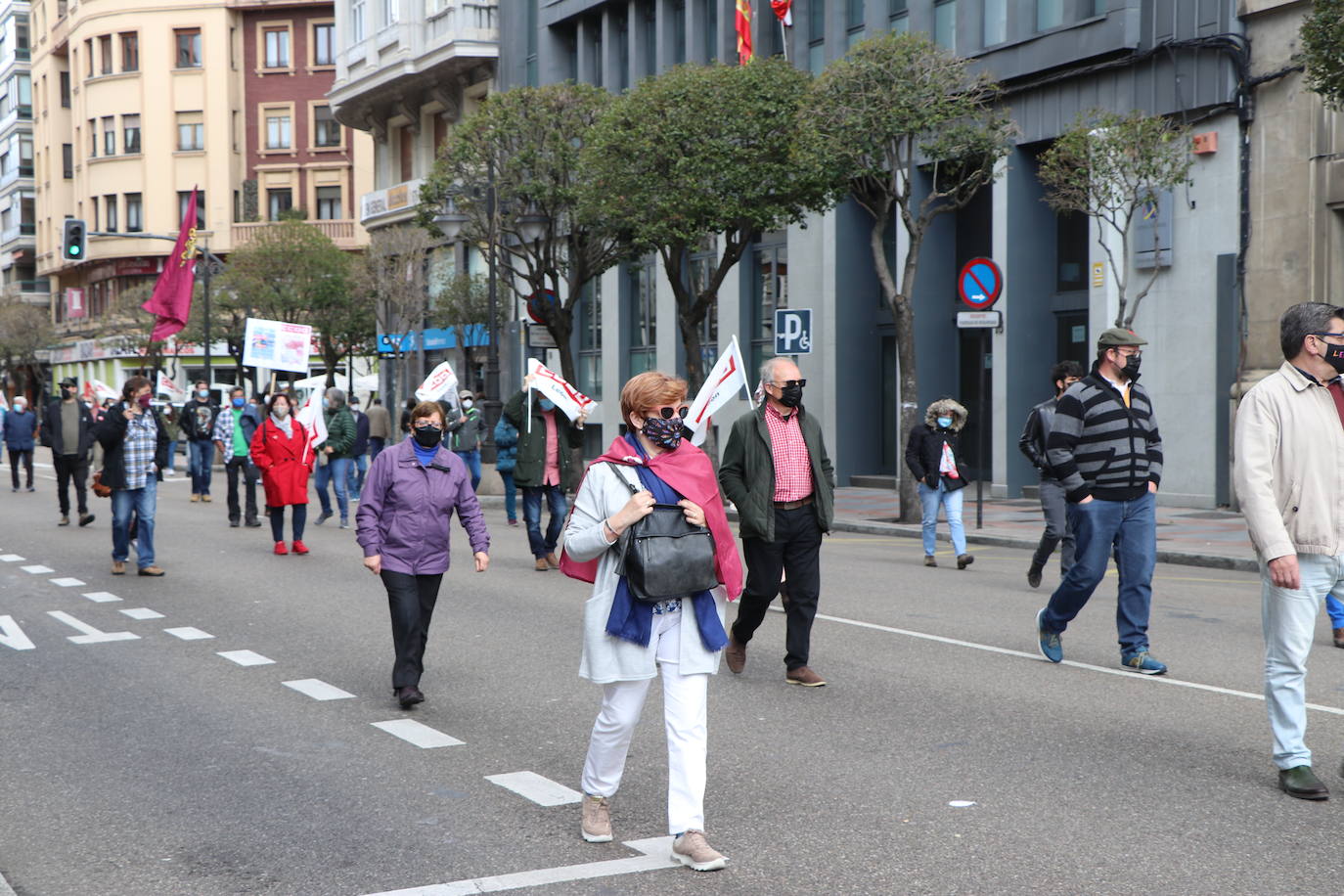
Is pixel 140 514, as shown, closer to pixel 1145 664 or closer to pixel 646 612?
pixel 1145 664

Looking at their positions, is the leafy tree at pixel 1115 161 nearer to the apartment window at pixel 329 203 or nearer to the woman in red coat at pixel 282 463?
the woman in red coat at pixel 282 463

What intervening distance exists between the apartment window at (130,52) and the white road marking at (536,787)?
64794 millimetres

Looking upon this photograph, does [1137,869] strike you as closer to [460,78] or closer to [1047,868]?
[1047,868]

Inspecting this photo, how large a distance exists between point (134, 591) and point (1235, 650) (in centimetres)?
857

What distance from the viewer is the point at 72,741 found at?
22.7ft

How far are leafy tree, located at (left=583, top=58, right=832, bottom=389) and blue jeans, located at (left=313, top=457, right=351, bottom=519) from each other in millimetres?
6059

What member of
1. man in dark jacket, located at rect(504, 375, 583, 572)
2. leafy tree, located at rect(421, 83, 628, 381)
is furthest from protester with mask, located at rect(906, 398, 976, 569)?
leafy tree, located at rect(421, 83, 628, 381)

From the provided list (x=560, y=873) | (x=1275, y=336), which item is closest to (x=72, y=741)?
(x=560, y=873)

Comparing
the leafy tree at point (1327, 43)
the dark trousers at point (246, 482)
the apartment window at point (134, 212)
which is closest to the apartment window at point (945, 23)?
the leafy tree at point (1327, 43)

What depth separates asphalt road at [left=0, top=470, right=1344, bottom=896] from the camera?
16.0ft

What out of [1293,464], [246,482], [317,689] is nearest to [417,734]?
[317,689]

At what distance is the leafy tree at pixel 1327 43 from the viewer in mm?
14189

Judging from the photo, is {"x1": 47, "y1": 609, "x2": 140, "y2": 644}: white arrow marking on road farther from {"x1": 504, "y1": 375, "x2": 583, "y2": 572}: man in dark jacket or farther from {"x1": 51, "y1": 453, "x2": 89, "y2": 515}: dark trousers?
{"x1": 51, "y1": 453, "x2": 89, "y2": 515}: dark trousers

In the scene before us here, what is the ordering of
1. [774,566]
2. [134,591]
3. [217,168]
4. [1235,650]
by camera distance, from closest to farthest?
[774,566], [1235,650], [134,591], [217,168]
